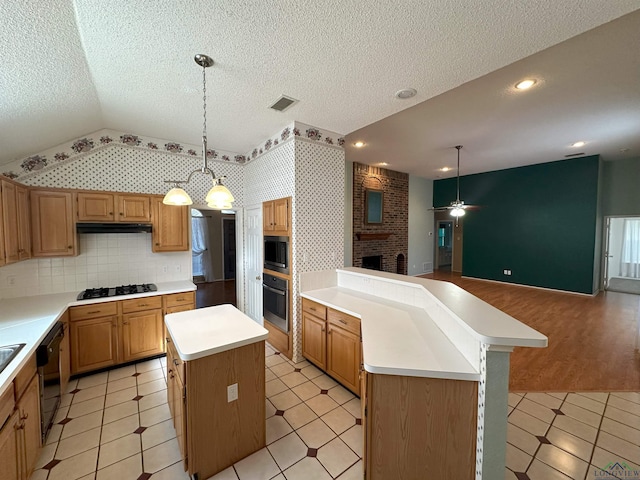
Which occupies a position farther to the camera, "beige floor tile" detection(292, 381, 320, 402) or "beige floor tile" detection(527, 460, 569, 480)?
"beige floor tile" detection(292, 381, 320, 402)

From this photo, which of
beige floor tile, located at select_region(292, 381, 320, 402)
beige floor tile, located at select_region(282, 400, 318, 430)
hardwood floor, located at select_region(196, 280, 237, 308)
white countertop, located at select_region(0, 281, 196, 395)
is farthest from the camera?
hardwood floor, located at select_region(196, 280, 237, 308)

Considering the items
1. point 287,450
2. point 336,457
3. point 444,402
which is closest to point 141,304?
point 287,450

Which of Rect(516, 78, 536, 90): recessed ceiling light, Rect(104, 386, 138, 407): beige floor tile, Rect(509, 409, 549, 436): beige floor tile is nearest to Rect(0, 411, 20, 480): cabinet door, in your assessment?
Rect(104, 386, 138, 407): beige floor tile

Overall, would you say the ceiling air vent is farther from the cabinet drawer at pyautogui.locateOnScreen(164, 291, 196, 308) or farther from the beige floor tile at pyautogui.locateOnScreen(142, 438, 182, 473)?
the beige floor tile at pyautogui.locateOnScreen(142, 438, 182, 473)

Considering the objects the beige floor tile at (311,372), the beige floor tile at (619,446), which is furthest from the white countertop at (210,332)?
the beige floor tile at (619,446)

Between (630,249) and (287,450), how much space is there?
11.7 meters

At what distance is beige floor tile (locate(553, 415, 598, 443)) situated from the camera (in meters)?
2.05

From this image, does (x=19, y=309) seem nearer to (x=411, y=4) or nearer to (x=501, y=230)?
(x=411, y=4)

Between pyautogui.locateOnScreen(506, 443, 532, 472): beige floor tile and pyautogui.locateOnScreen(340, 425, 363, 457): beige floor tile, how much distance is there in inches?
41.0

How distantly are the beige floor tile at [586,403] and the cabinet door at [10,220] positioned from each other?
536cm

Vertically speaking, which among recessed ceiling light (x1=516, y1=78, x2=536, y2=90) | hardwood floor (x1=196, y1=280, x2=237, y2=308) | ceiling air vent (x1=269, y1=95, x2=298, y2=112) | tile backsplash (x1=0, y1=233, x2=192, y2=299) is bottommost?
hardwood floor (x1=196, y1=280, x2=237, y2=308)

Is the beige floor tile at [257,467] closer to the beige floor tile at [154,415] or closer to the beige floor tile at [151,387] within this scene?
the beige floor tile at [154,415]

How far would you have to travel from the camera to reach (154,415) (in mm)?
2287

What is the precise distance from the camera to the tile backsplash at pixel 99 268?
2900mm
